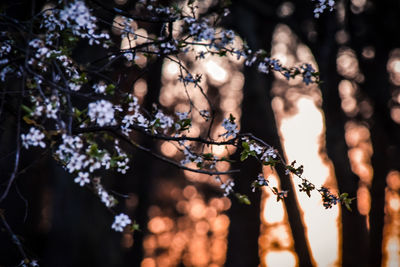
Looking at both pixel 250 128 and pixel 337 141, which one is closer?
pixel 337 141

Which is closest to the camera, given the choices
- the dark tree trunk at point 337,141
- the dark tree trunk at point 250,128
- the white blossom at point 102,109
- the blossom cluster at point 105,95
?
the white blossom at point 102,109

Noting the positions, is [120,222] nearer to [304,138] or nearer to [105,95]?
[105,95]

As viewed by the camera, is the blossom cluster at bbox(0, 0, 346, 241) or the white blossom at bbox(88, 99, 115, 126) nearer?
the white blossom at bbox(88, 99, 115, 126)

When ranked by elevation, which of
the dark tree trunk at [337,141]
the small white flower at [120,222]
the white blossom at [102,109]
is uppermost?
the dark tree trunk at [337,141]

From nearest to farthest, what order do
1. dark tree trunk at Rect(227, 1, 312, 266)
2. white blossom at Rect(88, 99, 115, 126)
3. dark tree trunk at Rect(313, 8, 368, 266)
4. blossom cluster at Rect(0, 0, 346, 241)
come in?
1. white blossom at Rect(88, 99, 115, 126)
2. blossom cluster at Rect(0, 0, 346, 241)
3. dark tree trunk at Rect(313, 8, 368, 266)
4. dark tree trunk at Rect(227, 1, 312, 266)

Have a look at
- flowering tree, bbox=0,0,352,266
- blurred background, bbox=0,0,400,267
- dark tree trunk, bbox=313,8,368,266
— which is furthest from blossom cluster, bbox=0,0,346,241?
dark tree trunk, bbox=313,8,368,266

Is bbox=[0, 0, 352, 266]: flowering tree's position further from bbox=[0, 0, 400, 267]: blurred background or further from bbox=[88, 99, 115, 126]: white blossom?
bbox=[0, 0, 400, 267]: blurred background

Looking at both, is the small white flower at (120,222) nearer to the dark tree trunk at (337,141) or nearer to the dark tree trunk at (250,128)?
the dark tree trunk at (250,128)

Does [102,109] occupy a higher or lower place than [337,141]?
lower

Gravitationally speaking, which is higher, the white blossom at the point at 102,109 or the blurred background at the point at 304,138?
the blurred background at the point at 304,138

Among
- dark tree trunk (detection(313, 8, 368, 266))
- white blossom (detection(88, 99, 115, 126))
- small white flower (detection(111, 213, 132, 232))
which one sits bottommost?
small white flower (detection(111, 213, 132, 232))

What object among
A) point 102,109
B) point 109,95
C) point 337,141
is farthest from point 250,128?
point 102,109

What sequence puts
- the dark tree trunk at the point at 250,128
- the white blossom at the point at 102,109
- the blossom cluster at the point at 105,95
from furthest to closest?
the dark tree trunk at the point at 250,128
the blossom cluster at the point at 105,95
the white blossom at the point at 102,109

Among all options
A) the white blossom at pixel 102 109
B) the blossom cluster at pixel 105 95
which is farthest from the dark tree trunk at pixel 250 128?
the white blossom at pixel 102 109
